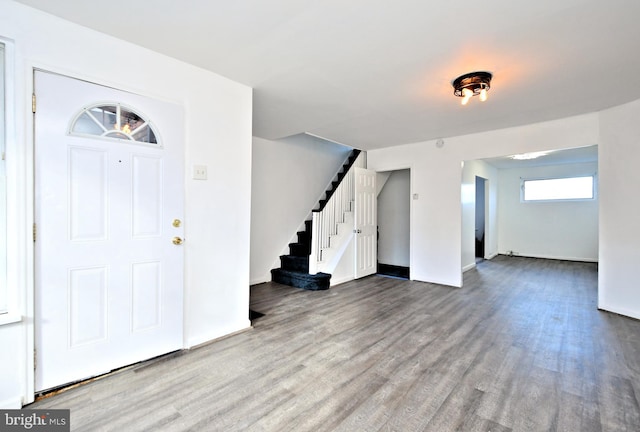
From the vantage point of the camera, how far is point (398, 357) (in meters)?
2.43

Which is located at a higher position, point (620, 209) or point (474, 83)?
point (474, 83)

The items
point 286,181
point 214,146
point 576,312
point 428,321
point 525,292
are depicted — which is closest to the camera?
point 214,146

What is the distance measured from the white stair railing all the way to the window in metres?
5.62

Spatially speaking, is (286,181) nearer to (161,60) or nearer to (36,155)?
(161,60)

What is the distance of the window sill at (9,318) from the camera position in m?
1.70

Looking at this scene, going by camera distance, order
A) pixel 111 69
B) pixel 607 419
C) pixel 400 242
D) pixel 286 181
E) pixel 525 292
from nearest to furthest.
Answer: pixel 607 419
pixel 111 69
pixel 525 292
pixel 286 181
pixel 400 242

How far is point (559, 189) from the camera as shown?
292 inches

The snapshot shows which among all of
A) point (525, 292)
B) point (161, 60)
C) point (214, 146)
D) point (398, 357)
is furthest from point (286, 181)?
point (525, 292)

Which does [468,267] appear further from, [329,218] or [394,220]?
[329,218]

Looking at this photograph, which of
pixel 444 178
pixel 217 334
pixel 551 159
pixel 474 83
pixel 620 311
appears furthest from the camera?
pixel 551 159

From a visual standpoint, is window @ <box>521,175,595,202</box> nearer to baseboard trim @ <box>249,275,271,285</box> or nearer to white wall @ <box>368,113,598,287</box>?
white wall @ <box>368,113,598,287</box>

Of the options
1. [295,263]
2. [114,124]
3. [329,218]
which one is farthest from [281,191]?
[114,124]

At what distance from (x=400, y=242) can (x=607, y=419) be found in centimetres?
482

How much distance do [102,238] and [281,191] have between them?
3.33 metres
